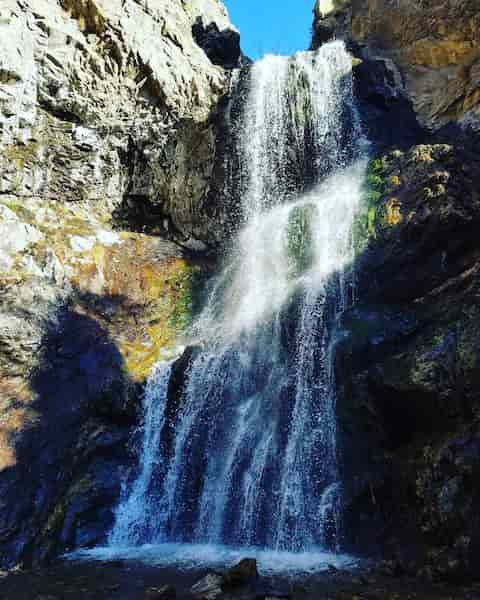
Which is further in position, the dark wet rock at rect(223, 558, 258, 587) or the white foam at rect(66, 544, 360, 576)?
the white foam at rect(66, 544, 360, 576)

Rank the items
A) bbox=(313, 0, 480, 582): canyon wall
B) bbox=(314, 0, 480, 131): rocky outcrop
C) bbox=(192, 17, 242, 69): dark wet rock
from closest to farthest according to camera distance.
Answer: bbox=(313, 0, 480, 582): canyon wall → bbox=(314, 0, 480, 131): rocky outcrop → bbox=(192, 17, 242, 69): dark wet rock

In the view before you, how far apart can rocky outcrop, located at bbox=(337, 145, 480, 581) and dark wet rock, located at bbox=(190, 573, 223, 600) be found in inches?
124

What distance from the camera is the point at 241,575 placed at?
7.42 metres

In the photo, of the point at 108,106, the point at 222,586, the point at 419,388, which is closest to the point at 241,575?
the point at 222,586

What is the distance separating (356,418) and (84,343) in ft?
30.5

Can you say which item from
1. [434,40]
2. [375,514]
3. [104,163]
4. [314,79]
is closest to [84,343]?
[104,163]

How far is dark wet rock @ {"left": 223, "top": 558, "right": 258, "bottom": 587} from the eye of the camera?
289 inches

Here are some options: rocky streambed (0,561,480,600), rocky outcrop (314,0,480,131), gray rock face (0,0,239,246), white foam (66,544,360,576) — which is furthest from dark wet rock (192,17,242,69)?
rocky streambed (0,561,480,600)

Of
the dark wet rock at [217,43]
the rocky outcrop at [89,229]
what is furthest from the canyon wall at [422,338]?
the dark wet rock at [217,43]

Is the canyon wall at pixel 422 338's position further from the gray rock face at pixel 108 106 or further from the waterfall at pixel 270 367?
the gray rock face at pixel 108 106

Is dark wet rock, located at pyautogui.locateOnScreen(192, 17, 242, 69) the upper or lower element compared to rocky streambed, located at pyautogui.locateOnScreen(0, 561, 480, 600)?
upper

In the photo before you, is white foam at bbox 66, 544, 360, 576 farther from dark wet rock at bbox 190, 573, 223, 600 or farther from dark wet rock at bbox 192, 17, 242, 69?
dark wet rock at bbox 192, 17, 242, 69

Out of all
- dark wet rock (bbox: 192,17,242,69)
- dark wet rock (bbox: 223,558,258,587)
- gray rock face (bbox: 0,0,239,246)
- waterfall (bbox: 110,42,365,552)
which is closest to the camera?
dark wet rock (bbox: 223,558,258,587)

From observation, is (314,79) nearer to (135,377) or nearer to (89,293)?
(89,293)
